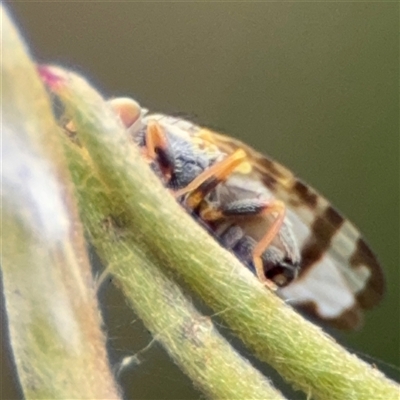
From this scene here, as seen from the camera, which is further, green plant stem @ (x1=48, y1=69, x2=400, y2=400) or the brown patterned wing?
the brown patterned wing

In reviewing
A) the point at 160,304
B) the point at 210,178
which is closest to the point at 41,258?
the point at 160,304

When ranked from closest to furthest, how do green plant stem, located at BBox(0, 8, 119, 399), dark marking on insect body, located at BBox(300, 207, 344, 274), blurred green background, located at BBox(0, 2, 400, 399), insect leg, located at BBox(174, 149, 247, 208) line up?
green plant stem, located at BBox(0, 8, 119, 399), insect leg, located at BBox(174, 149, 247, 208), dark marking on insect body, located at BBox(300, 207, 344, 274), blurred green background, located at BBox(0, 2, 400, 399)

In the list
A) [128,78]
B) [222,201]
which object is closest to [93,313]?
[222,201]

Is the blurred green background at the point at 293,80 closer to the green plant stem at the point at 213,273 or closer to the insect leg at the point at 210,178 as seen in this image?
the insect leg at the point at 210,178

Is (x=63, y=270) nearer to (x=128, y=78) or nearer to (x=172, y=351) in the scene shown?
(x=172, y=351)

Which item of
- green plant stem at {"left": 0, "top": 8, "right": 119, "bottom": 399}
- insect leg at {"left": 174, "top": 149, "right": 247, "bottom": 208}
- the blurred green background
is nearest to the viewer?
green plant stem at {"left": 0, "top": 8, "right": 119, "bottom": 399}

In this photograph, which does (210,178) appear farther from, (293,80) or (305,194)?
(293,80)

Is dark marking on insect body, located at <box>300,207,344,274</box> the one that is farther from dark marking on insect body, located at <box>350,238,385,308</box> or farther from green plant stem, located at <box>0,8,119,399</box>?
green plant stem, located at <box>0,8,119,399</box>

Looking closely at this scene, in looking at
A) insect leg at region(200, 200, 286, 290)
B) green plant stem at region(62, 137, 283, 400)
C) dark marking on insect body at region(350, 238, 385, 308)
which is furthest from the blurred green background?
green plant stem at region(62, 137, 283, 400)
